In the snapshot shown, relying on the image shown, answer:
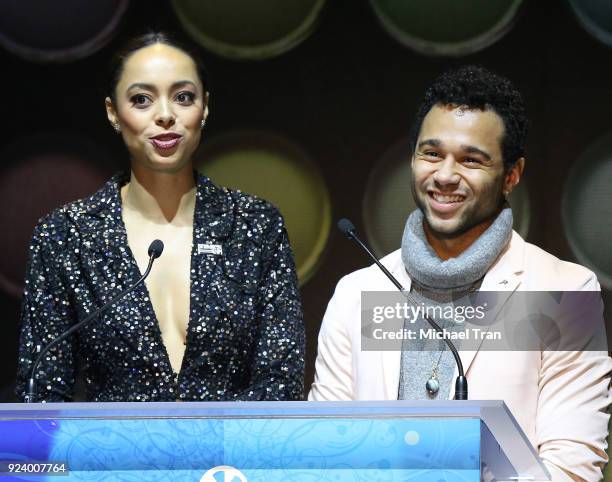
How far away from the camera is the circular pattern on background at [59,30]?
3873 mm

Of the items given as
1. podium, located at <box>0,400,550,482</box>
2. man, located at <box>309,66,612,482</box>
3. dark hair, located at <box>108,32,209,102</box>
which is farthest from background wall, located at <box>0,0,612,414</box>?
podium, located at <box>0,400,550,482</box>

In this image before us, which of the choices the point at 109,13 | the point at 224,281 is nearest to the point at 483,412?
the point at 224,281

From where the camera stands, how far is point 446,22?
381cm

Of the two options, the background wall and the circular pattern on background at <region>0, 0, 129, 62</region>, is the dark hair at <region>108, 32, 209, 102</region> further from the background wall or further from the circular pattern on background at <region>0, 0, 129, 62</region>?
the circular pattern on background at <region>0, 0, 129, 62</region>

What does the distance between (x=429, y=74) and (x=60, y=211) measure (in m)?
1.25

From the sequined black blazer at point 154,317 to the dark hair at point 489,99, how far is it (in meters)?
0.51

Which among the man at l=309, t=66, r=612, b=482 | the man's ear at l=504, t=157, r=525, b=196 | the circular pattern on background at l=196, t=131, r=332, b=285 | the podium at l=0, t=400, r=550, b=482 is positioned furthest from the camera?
the circular pattern on background at l=196, t=131, r=332, b=285

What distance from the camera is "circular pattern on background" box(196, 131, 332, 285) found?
383cm

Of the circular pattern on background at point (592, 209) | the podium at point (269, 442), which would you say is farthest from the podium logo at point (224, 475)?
the circular pattern on background at point (592, 209)

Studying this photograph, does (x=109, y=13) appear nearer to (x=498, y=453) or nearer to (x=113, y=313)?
(x=113, y=313)

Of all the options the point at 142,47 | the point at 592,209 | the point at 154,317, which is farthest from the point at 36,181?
the point at 592,209

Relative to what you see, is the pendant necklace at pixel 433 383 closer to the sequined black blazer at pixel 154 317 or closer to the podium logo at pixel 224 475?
the sequined black blazer at pixel 154 317

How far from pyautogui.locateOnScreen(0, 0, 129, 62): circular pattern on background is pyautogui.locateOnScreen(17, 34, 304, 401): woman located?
712 millimetres

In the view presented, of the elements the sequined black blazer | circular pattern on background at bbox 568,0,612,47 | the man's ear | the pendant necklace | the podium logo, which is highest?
circular pattern on background at bbox 568,0,612,47
